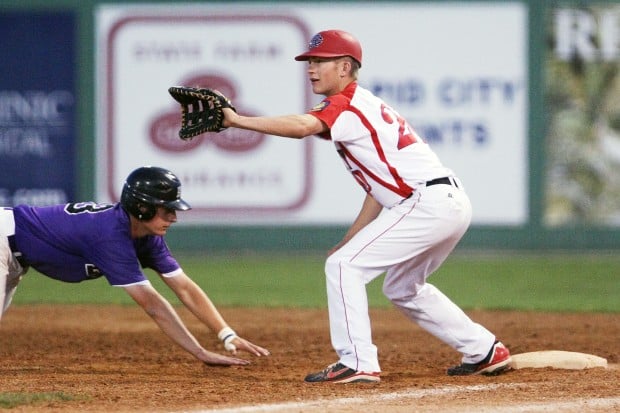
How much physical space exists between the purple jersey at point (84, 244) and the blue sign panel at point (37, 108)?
7.85 m

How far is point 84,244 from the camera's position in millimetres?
5375

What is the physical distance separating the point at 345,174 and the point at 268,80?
1.52 meters

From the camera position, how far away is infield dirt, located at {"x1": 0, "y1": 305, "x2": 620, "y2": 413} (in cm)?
491

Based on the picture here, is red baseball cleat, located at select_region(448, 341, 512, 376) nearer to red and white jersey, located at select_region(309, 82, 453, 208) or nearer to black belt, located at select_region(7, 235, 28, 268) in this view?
red and white jersey, located at select_region(309, 82, 453, 208)

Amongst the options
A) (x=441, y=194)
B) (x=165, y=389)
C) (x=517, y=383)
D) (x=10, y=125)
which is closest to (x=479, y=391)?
(x=517, y=383)

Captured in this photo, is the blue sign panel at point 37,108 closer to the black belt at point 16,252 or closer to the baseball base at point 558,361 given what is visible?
the black belt at point 16,252

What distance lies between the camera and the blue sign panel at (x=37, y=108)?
1335cm

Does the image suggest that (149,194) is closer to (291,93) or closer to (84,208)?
(84,208)

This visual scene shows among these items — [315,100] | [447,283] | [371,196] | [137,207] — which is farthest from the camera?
[315,100]

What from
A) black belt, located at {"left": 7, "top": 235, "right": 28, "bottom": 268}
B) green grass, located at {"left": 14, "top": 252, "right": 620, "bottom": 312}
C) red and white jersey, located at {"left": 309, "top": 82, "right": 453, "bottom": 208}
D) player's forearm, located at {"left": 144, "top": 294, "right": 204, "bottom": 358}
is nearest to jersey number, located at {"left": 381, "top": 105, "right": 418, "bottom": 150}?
red and white jersey, located at {"left": 309, "top": 82, "right": 453, "bottom": 208}

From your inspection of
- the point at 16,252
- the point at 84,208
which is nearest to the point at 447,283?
the point at 84,208

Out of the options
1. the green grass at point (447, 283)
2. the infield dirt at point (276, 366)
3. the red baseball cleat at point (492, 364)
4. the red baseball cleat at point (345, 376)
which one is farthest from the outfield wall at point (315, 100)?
the red baseball cleat at point (345, 376)

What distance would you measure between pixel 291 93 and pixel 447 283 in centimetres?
365

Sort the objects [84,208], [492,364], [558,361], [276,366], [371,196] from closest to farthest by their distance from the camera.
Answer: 1. [84,208]
2. [371,196]
3. [492,364]
4. [558,361]
5. [276,366]
